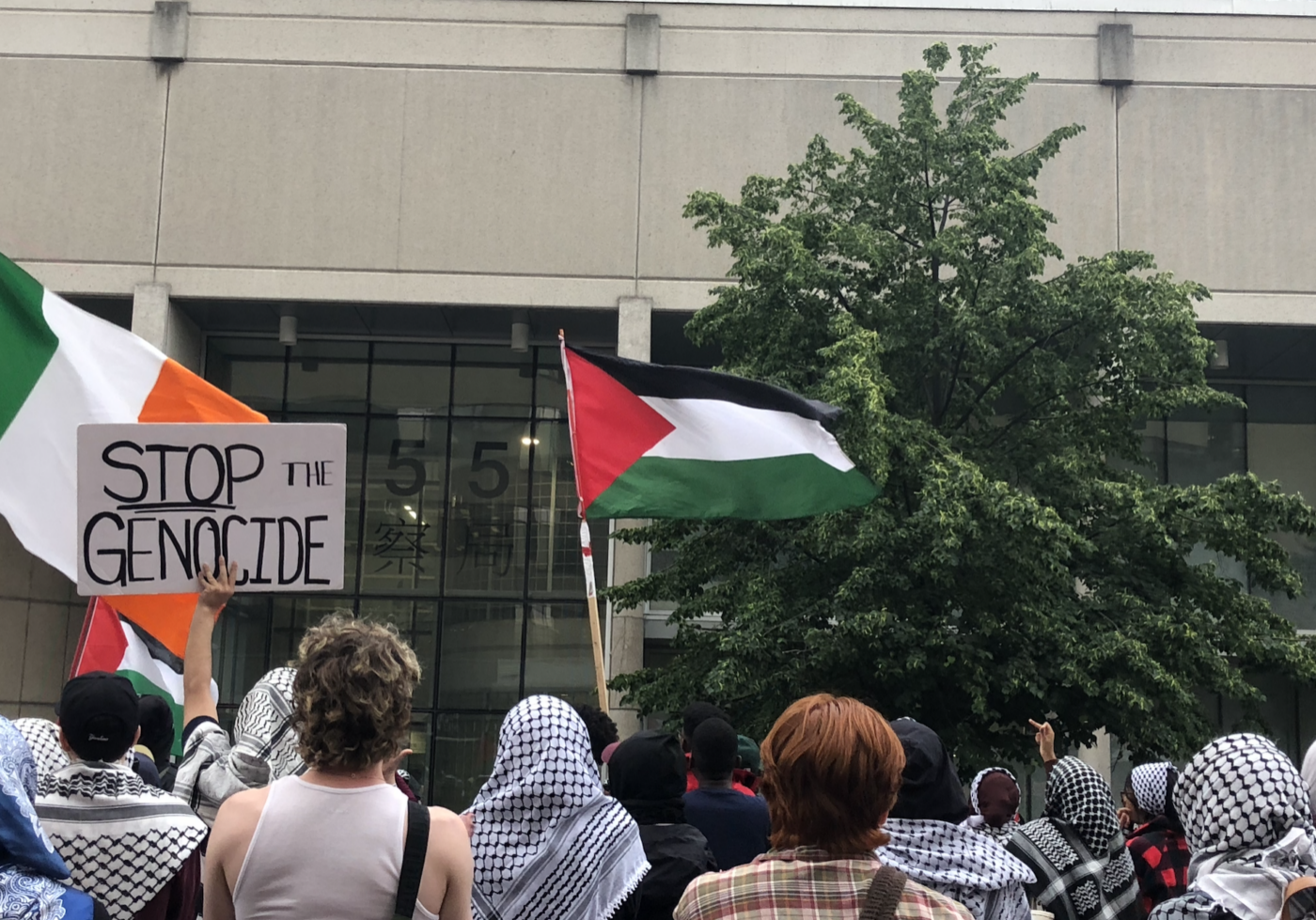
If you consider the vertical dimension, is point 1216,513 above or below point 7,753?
above

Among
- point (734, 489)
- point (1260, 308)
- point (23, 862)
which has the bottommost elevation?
point (23, 862)

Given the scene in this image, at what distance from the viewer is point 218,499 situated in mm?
5000

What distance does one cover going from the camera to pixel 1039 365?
46.4 feet

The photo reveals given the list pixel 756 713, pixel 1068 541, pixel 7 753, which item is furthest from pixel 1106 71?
pixel 7 753

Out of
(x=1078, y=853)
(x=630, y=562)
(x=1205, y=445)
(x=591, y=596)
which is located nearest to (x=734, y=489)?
(x=591, y=596)

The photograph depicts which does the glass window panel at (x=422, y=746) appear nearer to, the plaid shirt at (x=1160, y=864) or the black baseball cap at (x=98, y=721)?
the plaid shirt at (x=1160, y=864)

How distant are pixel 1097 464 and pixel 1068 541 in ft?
5.17

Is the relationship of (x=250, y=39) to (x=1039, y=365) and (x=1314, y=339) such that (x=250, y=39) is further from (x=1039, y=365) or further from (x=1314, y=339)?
(x=1314, y=339)

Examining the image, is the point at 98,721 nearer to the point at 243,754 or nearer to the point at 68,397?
the point at 243,754

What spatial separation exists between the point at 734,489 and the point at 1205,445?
641 inches

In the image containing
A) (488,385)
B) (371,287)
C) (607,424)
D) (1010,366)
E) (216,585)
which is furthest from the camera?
(488,385)

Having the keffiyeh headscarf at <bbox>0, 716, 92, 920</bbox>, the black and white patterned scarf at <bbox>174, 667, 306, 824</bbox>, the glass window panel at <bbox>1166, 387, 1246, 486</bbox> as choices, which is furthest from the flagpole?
the glass window panel at <bbox>1166, 387, 1246, 486</bbox>

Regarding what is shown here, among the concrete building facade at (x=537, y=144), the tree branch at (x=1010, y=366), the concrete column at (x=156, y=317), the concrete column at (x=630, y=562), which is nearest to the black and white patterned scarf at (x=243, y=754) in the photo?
the tree branch at (x=1010, y=366)

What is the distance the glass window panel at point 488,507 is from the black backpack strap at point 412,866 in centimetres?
2002
